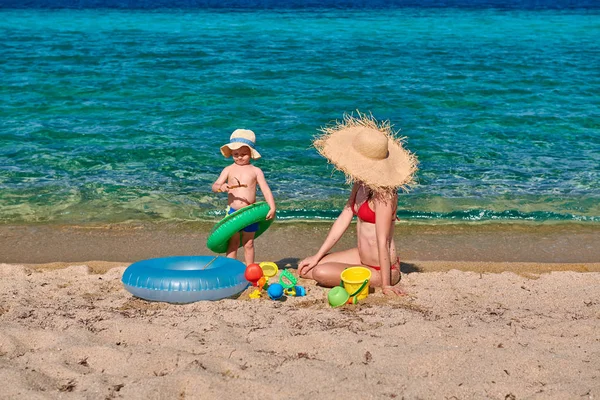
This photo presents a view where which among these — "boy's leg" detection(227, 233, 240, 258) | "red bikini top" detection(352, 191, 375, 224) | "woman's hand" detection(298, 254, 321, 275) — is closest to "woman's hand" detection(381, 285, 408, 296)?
"red bikini top" detection(352, 191, 375, 224)

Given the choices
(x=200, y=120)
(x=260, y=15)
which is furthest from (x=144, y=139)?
(x=260, y=15)

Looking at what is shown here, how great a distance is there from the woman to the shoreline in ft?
3.29

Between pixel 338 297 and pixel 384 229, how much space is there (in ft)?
2.37

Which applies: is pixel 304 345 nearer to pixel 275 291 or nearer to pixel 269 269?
pixel 275 291

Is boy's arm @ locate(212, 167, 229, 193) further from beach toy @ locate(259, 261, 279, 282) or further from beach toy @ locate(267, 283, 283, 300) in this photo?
beach toy @ locate(267, 283, 283, 300)

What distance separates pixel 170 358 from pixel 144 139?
8.50m

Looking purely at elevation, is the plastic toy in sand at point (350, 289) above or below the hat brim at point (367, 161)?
below

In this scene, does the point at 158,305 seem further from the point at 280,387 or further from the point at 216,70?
the point at 216,70

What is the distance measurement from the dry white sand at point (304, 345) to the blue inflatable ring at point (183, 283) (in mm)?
92

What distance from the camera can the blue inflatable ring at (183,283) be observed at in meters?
5.98

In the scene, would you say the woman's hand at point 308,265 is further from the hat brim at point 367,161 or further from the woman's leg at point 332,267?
the hat brim at point 367,161

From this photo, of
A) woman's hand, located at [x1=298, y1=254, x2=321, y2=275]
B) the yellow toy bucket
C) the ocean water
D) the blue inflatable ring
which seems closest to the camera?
the blue inflatable ring

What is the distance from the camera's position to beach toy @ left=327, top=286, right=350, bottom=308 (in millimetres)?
6047

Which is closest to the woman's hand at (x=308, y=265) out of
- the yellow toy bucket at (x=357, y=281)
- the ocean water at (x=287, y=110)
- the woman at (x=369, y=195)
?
the woman at (x=369, y=195)
